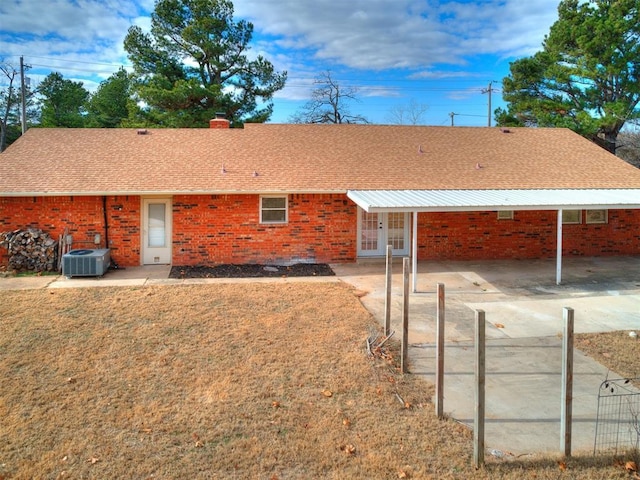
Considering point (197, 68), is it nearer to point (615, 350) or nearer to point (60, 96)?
point (60, 96)

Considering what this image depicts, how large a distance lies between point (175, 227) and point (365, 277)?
563cm

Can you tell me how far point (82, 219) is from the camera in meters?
13.1

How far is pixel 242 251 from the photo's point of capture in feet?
45.1

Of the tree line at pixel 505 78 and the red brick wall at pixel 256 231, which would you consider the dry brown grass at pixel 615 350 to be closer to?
the red brick wall at pixel 256 231

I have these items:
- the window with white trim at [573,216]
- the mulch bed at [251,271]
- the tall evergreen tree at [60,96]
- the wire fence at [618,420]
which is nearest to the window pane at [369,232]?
the mulch bed at [251,271]

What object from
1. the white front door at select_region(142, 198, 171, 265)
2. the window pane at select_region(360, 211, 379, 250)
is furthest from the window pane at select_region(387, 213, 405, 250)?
the white front door at select_region(142, 198, 171, 265)

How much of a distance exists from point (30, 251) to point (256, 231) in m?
6.04

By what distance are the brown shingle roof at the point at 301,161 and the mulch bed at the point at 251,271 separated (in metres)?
2.17

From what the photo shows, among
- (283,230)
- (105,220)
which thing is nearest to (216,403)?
Answer: (283,230)

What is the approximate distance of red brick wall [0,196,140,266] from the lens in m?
12.9

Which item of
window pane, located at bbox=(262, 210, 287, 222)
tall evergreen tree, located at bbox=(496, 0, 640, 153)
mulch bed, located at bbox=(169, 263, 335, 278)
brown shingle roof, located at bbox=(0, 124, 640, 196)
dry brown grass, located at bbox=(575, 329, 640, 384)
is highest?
tall evergreen tree, located at bbox=(496, 0, 640, 153)

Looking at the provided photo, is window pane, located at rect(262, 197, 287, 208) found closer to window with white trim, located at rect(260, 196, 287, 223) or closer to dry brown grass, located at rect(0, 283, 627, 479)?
window with white trim, located at rect(260, 196, 287, 223)

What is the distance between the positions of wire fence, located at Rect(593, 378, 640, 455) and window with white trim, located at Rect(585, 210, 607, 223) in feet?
35.3

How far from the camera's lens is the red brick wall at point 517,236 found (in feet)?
48.2
